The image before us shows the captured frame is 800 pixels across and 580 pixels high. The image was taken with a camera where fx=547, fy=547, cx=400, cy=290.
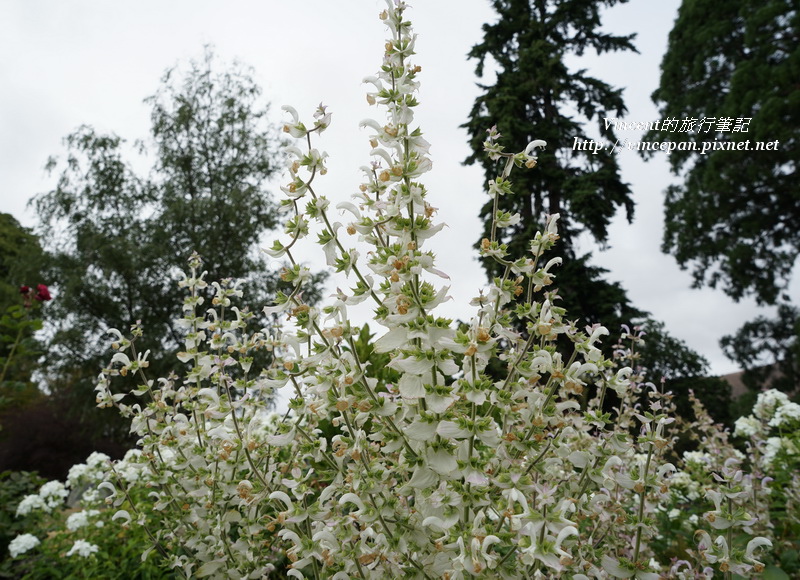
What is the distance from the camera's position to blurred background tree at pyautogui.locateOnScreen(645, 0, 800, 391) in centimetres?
1514

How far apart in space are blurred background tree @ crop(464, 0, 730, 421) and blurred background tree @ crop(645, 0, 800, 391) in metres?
2.53

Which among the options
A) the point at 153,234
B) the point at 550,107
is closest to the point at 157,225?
the point at 153,234

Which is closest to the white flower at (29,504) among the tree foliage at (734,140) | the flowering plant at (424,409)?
the flowering plant at (424,409)

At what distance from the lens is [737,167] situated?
1620cm

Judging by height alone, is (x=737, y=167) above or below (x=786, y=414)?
above

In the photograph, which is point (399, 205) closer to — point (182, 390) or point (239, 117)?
point (182, 390)

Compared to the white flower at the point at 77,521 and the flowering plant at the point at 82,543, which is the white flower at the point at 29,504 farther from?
the white flower at the point at 77,521

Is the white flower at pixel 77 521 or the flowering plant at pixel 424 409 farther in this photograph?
the white flower at pixel 77 521

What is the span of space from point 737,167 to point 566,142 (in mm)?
5465

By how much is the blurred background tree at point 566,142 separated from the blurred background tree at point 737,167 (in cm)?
253

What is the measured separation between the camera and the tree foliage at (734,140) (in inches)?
585

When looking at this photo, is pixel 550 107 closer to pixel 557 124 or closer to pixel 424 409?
pixel 557 124

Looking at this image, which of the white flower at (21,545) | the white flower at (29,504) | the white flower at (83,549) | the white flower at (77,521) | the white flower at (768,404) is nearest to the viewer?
the white flower at (83,549)

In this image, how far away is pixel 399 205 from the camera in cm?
148
